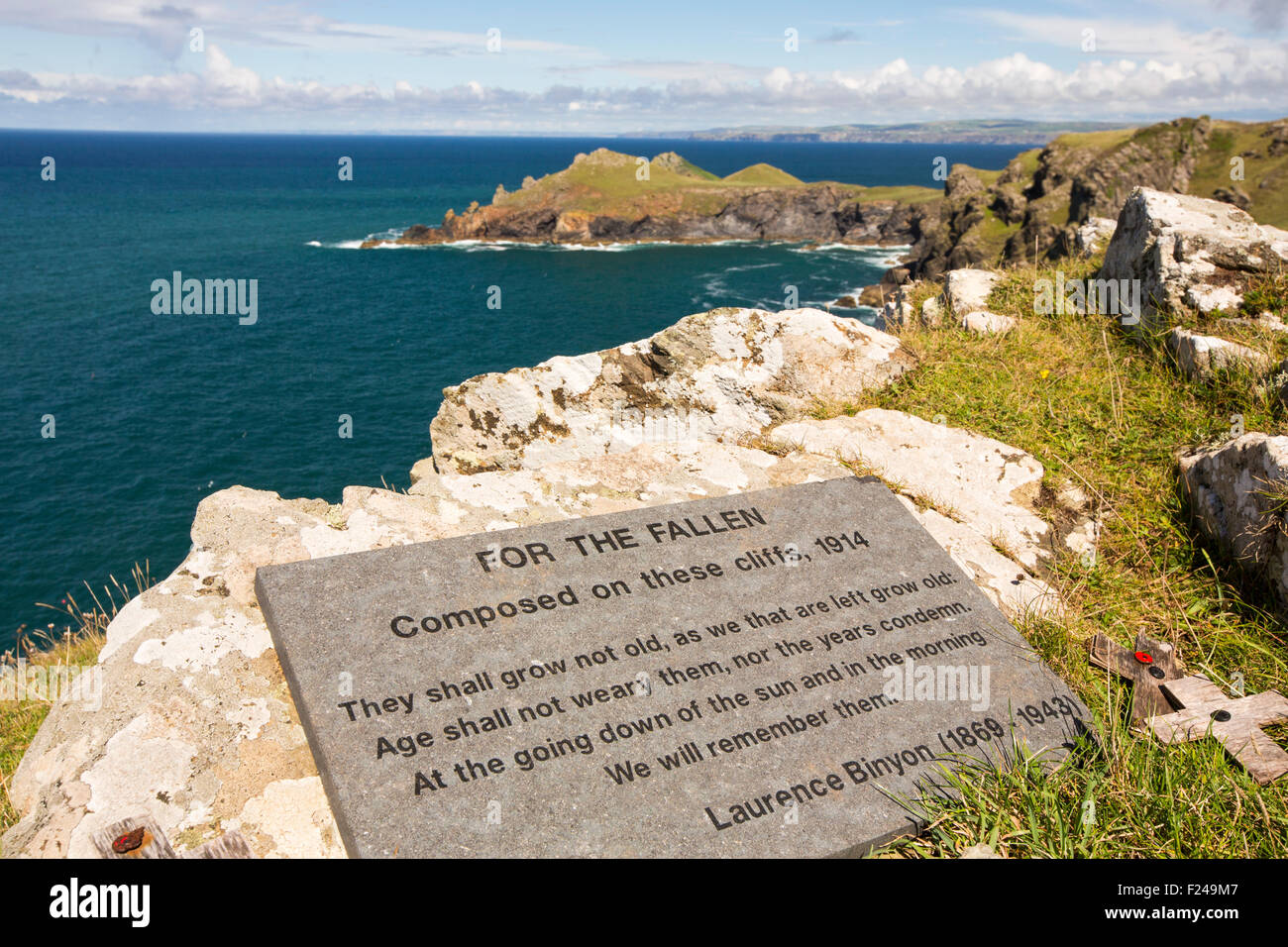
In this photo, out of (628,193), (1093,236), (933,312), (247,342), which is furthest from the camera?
(628,193)

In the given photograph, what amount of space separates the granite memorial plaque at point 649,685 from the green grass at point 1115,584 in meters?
0.28

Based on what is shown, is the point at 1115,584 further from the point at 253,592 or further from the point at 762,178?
the point at 762,178

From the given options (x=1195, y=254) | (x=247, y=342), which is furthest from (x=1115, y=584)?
(x=247, y=342)

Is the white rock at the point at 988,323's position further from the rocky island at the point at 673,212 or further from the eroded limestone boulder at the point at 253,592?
the rocky island at the point at 673,212

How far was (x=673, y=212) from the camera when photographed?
9550 centimetres

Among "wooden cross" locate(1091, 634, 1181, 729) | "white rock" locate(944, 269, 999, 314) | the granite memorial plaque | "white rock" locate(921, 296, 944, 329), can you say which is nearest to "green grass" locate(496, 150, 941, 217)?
"white rock" locate(944, 269, 999, 314)

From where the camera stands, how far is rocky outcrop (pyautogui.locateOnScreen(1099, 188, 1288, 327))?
7.35 meters

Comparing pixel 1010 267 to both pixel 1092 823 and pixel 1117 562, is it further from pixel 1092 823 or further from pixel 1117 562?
pixel 1092 823

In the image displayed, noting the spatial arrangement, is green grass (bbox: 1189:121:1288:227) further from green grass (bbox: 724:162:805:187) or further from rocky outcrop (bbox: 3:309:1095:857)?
rocky outcrop (bbox: 3:309:1095:857)

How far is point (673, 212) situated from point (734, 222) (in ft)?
24.6

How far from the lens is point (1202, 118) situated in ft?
242

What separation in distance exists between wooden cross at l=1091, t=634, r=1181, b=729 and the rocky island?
91035 mm

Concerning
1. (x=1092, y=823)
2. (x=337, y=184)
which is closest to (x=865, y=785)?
(x=1092, y=823)

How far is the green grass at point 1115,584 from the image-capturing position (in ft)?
10.9
